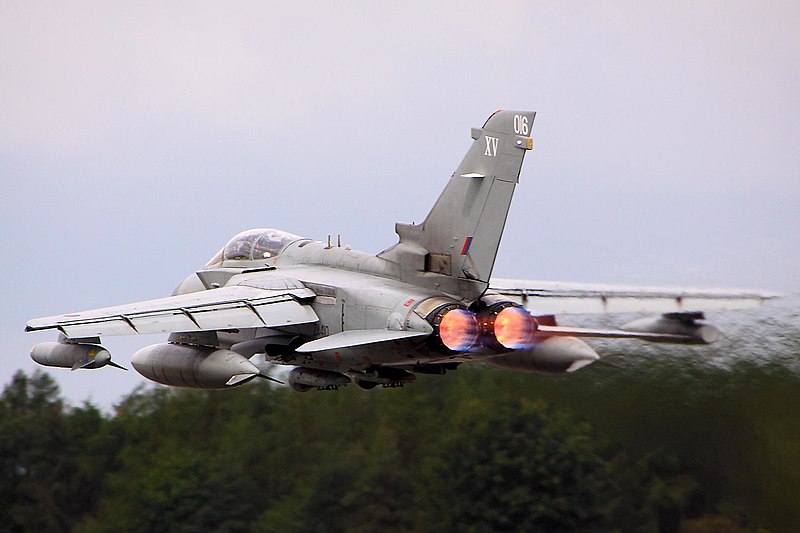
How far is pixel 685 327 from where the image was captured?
1711 cm

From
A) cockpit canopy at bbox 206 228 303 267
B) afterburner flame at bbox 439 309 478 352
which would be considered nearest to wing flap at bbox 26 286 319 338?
cockpit canopy at bbox 206 228 303 267

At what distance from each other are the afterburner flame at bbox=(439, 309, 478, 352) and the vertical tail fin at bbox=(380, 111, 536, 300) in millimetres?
516

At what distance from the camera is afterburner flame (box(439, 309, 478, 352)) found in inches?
595

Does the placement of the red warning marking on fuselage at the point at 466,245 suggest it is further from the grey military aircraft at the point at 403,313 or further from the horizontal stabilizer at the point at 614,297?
the horizontal stabilizer at the point at 614,297

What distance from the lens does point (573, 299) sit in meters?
17.8

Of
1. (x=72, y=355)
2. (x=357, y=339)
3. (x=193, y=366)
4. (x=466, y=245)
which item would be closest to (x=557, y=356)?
(x=466, y=245)

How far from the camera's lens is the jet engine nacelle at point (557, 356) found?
55.7ft

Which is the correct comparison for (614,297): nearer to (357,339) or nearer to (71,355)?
(357,339)

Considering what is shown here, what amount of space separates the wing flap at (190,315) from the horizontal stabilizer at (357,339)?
3.52 feet

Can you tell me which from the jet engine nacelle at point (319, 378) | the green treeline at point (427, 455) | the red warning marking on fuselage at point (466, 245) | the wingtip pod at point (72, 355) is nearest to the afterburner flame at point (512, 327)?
the red warning marking on fuselage at point (466, 245)

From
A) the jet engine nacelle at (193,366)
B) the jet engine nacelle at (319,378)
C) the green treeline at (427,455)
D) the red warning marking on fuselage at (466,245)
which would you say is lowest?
the green treeline at (427,455)

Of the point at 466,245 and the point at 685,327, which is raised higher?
the point at 466,245

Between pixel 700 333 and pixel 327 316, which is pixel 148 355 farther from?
pixel 700 333

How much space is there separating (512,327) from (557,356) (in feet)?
5.76
